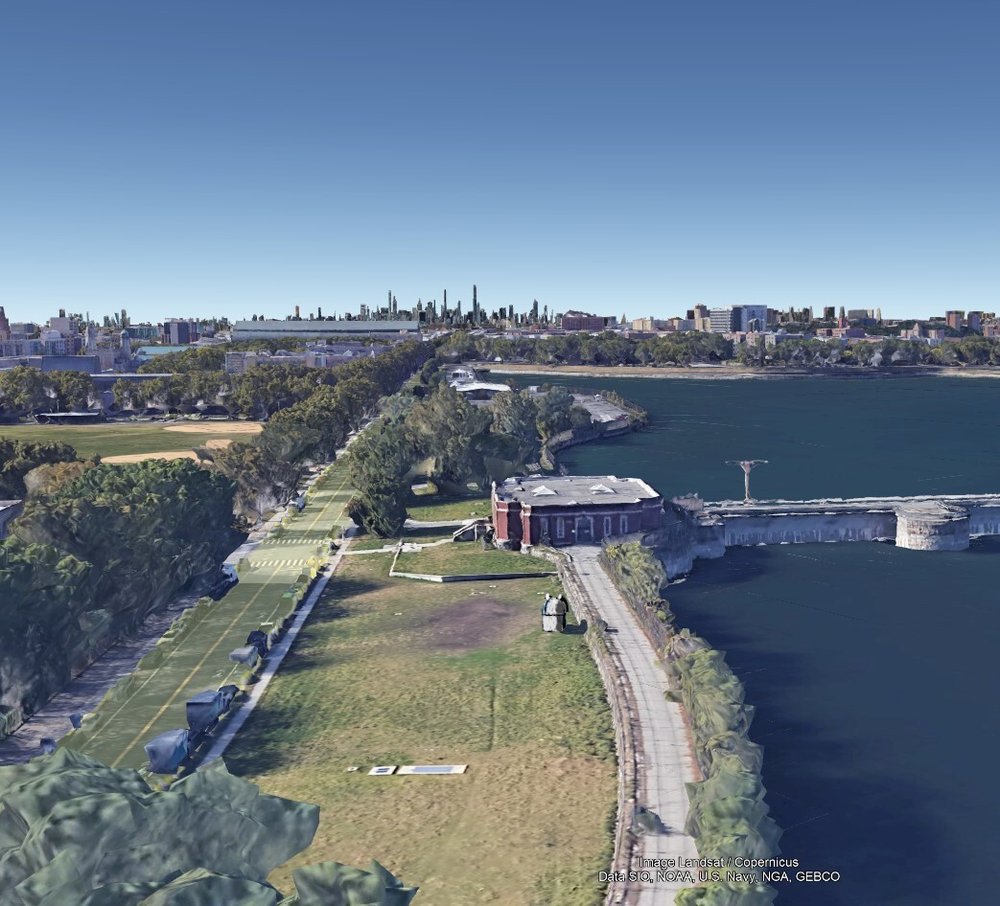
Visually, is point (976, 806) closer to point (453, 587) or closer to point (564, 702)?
point (564, 702)

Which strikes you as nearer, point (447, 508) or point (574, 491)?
point (574, 491)

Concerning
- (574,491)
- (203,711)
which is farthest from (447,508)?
(203,711)

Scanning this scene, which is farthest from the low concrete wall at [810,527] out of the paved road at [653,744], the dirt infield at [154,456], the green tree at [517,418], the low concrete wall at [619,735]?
the dirt infield at [154,456]

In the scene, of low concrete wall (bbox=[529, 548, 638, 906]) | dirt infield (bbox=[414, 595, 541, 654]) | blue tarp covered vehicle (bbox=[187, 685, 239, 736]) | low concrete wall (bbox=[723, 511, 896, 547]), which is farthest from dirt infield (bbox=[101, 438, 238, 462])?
blue tarp covered vehicle (bbox=[187, 685, 239, 736])

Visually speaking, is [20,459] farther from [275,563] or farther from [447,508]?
[447,508]

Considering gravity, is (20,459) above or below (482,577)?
above

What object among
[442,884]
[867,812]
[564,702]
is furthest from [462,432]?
[442,884]

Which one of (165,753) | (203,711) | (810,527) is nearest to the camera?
(165,753)
